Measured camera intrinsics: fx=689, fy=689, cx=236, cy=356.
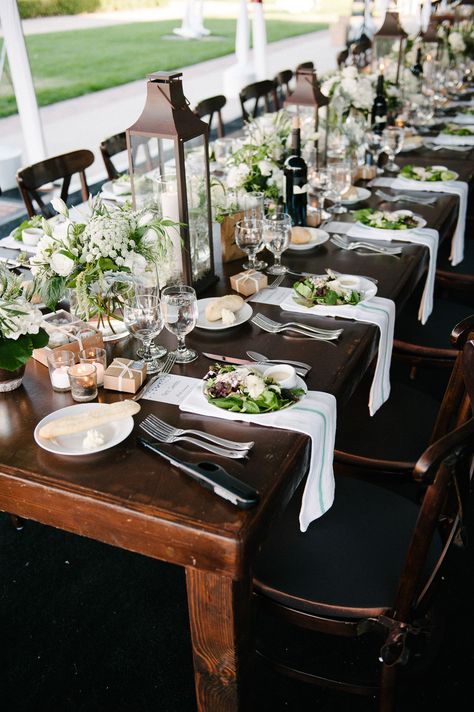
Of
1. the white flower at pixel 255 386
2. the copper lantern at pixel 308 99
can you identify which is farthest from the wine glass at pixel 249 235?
the copper lantern at pixel 308 99

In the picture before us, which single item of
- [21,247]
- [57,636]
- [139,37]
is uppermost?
[21,247]

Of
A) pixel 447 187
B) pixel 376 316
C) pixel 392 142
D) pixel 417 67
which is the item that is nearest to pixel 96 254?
pixel 376 316

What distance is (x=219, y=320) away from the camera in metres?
1.69

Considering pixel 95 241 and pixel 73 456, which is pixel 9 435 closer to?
pixel 73 456

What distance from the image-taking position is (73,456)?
3.97 ft

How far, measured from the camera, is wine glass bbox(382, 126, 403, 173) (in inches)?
112

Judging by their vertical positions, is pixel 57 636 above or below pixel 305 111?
below

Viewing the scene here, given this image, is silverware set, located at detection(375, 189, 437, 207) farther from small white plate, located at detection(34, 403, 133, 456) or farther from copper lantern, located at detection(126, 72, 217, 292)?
small white plate, located at detection(34, 403, 133, 456)

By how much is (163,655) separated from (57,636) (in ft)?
0.94

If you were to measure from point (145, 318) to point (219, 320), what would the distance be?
0.88ft

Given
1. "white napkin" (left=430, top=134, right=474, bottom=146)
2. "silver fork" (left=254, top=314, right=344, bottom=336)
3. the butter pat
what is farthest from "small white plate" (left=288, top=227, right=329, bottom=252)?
"white napkin" (left=430, top=134, right=474, bottom=146)

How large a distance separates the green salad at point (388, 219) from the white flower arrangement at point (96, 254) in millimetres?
918

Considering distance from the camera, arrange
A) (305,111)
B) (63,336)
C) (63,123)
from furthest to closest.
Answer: (63,123), (305,111), (63,336)

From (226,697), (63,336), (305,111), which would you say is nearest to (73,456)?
(63,336)
